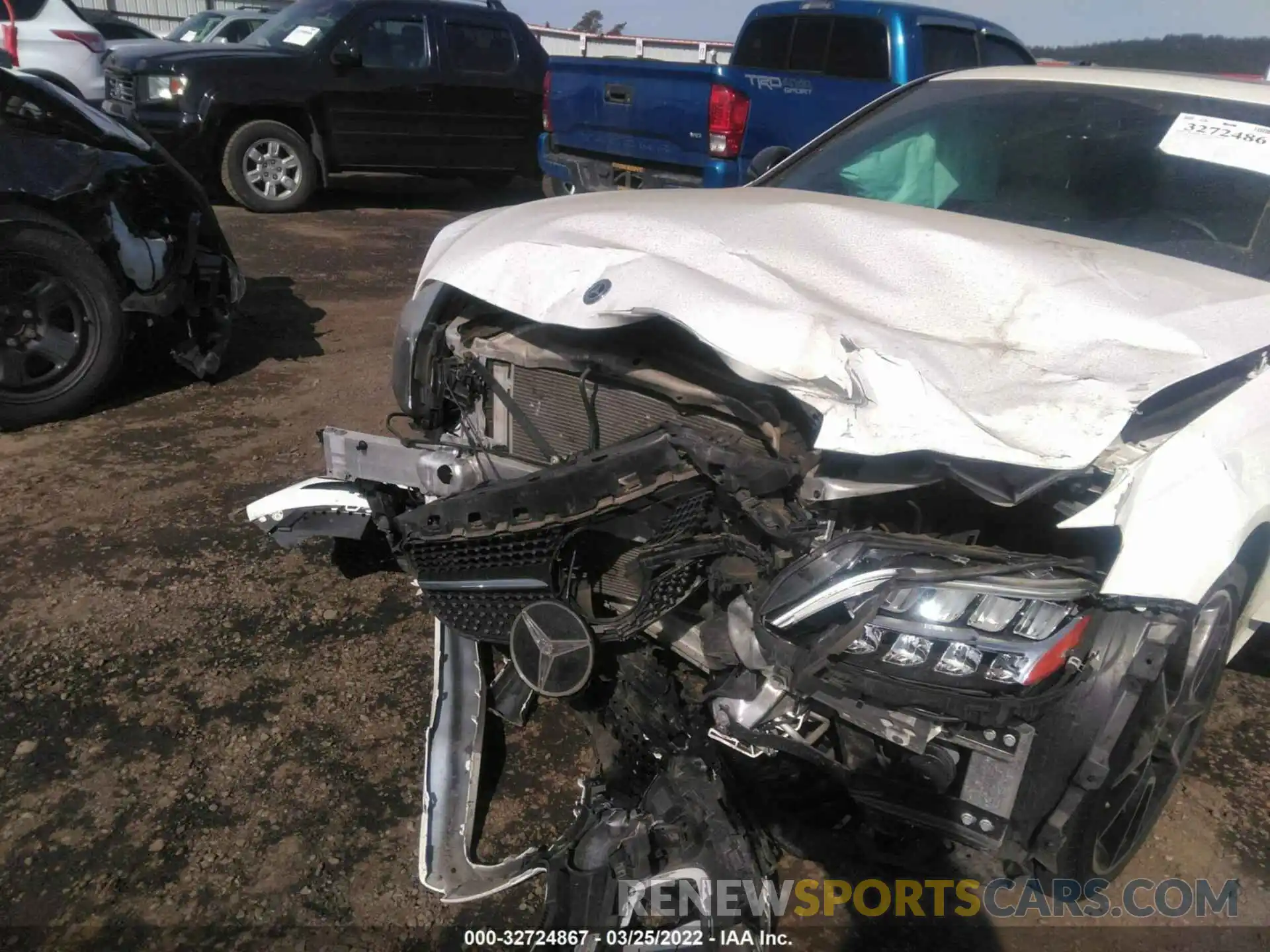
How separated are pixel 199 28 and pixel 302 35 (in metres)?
3.96

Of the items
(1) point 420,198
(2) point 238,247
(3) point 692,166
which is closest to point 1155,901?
(3) point 692,166

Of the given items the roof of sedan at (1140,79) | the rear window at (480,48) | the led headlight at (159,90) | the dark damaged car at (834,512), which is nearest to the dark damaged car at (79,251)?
the dark damaged car at (834,512)

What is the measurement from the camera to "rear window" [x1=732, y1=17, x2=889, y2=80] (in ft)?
23.4

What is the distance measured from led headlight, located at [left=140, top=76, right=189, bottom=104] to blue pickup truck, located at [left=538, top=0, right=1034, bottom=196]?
3.24 meters

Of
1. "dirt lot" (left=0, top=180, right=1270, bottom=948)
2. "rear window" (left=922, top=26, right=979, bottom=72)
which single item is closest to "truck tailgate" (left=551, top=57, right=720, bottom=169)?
"rear window" (left=922, top=26, right=979, bottom=72)

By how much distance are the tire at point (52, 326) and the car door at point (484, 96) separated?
232 inches

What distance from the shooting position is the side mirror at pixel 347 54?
8789 millimetres

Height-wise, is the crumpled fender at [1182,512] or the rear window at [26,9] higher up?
the rear window at [26,9]

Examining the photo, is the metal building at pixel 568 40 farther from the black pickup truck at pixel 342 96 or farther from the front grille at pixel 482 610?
the front grille at pixel 482 610

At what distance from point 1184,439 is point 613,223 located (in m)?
1.46

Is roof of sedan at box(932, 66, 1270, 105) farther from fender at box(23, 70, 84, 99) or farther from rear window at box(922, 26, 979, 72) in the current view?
fender at box(23, 70, 84, 99)

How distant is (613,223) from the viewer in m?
2.59

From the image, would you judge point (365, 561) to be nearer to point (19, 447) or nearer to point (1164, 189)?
point (19, 447)

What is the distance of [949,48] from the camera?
7.32 meters
